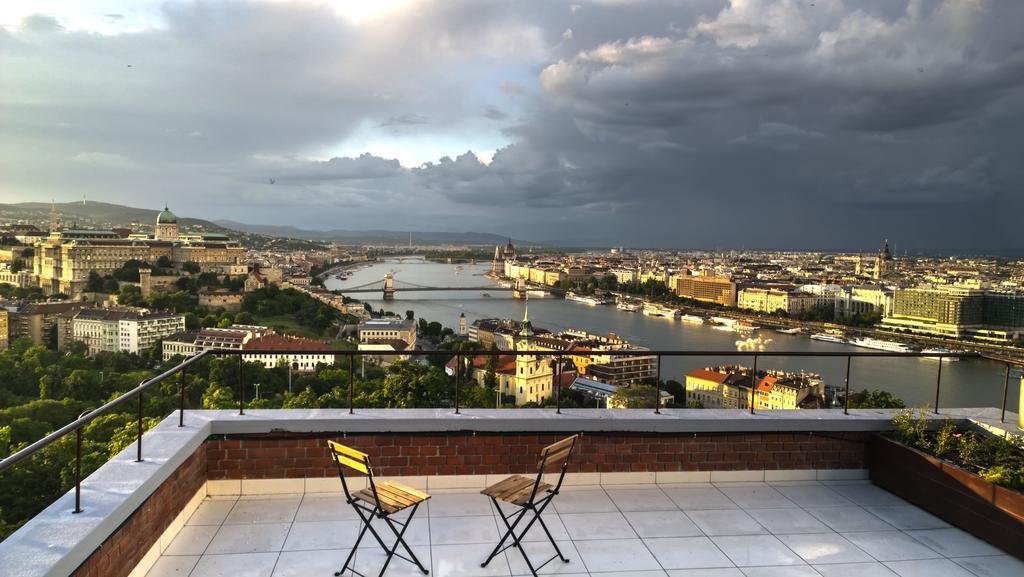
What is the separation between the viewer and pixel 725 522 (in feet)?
7.28

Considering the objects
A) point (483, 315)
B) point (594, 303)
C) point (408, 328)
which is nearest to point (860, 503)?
point (408, 328)

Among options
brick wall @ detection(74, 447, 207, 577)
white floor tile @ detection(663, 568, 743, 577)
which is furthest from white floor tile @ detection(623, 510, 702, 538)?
brick wall @ detection(74, 447, 207, 577)

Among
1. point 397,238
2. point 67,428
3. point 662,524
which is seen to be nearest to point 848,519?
point 662,524

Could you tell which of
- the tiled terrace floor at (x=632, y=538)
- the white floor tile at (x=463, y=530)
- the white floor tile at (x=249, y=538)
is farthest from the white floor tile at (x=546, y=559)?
the white floor tile at (x=249, y=538)

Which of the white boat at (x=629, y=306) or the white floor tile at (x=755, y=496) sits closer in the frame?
the white floor tile at (x=755, y=496)

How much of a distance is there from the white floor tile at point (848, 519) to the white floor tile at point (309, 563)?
1606 mm

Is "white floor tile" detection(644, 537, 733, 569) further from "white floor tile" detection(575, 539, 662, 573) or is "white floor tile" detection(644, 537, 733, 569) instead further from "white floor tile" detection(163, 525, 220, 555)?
"white floor tile" detection(163, 525, 220, 555)

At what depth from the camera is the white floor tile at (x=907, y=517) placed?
2252 millimetres

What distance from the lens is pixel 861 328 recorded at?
1642 inches

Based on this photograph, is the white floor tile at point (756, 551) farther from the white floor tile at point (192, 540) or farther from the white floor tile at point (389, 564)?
the white floor tile at point (192, 540)

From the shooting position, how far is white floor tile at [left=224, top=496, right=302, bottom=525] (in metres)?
2.10

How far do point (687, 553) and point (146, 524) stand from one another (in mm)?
1528

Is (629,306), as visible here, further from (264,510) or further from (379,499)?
(379,499)

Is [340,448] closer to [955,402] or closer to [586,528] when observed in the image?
[586,528]
